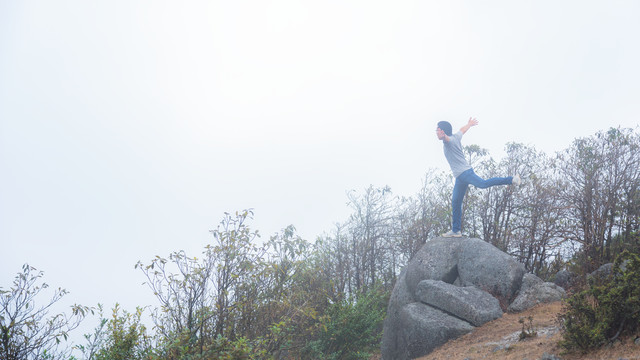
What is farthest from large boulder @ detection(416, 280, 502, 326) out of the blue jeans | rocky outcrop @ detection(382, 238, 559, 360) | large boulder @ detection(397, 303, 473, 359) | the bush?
the bush

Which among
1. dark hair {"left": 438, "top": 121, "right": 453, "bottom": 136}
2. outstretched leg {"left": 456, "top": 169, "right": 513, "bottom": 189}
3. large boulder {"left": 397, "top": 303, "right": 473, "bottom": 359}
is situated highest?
dark hair {"left": 438, "top": 121, "right": 453, "bottom": 136}

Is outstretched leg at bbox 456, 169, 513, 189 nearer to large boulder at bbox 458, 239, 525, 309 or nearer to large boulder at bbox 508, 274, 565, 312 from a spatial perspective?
large boulder at bbox 458, 239, 525, 309

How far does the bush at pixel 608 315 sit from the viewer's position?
588 centimetres

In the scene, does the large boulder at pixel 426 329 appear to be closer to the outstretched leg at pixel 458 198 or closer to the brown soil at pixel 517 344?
the brown soil at pixel 517 344

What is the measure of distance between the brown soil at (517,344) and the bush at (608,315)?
0.52ft

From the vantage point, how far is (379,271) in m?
18.7

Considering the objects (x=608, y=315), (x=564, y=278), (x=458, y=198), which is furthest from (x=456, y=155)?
(x=608, y=315)

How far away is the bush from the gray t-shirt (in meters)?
6.03

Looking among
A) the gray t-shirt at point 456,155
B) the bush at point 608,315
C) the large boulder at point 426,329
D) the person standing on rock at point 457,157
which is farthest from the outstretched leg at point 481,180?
the bush at point 608,315

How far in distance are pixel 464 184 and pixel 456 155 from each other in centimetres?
82

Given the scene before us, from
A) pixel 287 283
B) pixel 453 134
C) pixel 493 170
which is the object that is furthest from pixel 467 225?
pixel 287 283

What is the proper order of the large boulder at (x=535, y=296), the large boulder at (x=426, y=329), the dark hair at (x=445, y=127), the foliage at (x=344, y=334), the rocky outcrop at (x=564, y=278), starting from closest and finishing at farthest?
the large boulder at (x=426, y=329) < the large boulder at (x=535, y=296) < the foliage at (x=344, y=334) < the dark hair at (x=445, y=127) < the rocky outcrop at (x=564, y=278)

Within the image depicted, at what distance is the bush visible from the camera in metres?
5.88

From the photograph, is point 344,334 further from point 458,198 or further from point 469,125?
point 469,125
